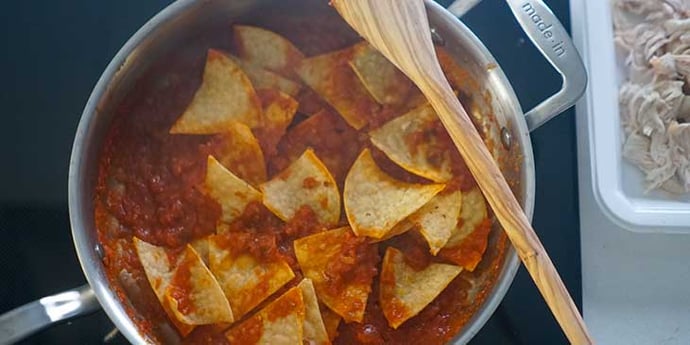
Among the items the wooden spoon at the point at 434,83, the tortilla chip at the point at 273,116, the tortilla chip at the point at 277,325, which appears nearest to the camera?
the wooden spoon at the point at 434,83

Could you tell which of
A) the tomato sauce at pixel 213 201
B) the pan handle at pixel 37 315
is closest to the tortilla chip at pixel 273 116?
the tomato sauce at pixel 213 201

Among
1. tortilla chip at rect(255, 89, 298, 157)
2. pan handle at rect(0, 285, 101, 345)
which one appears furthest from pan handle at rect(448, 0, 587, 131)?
pan handle at rect(0, 285, 101, 345)

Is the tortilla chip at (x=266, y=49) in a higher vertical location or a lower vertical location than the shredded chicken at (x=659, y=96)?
higher

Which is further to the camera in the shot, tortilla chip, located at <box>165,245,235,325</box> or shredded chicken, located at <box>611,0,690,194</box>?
shredded chicken, located at <box>611,0,690,194</box>

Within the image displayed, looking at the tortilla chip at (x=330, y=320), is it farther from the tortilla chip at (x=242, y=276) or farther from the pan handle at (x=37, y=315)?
the pan handle at (x=37, y=315)

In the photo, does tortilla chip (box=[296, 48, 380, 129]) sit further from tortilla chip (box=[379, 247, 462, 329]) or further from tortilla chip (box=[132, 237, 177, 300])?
tortilla chip (box=[132, 237, 177, 300])

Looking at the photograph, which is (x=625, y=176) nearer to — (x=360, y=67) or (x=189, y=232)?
(x=360, y=67)
